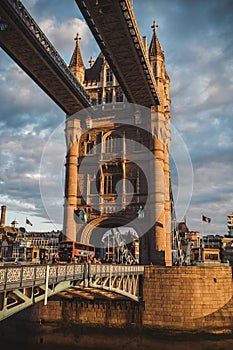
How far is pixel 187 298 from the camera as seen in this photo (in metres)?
36.5

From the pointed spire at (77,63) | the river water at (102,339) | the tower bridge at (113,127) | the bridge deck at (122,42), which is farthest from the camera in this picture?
the pointed spire at (77,63)

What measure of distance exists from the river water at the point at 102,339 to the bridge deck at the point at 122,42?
3021 cm

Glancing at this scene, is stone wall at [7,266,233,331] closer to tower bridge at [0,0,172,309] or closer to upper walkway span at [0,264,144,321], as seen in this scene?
upper walkway span at [0,264,144,321]

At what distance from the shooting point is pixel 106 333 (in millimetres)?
36000

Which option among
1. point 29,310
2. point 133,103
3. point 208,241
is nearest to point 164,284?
point 29,310

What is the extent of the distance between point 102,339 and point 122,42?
3167cm

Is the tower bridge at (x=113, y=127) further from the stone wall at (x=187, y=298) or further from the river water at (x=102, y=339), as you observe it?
the river water at (x=102, y=339)

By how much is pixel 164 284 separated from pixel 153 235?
30.5ft

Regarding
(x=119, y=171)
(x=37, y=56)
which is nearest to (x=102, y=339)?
(x=119, y=171)

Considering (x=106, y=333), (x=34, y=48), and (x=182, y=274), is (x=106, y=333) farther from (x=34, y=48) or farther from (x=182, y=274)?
(x=34, y=48)

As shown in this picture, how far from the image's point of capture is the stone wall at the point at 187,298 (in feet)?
117

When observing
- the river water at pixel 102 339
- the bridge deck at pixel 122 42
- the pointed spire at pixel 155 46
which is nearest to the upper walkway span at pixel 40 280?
the river water at pixel 102 339

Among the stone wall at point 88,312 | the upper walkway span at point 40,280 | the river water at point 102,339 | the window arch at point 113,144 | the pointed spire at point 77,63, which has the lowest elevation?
the river water at point 102,339

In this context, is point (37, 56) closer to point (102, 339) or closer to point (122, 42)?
point (122, 42)
